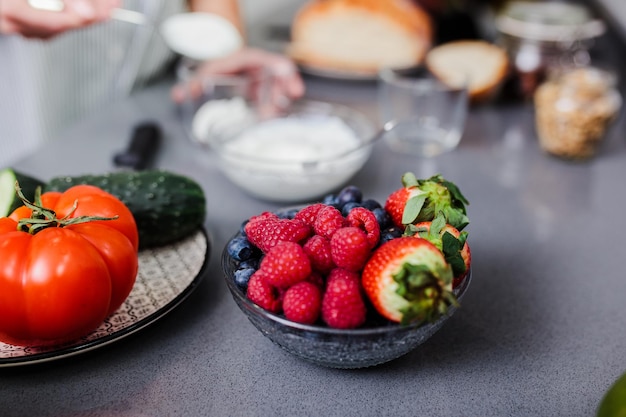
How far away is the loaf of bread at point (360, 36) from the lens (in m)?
1.73

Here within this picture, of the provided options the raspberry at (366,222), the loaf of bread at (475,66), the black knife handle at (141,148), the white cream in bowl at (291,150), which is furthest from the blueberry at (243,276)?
the loaf of bread at (475,66)

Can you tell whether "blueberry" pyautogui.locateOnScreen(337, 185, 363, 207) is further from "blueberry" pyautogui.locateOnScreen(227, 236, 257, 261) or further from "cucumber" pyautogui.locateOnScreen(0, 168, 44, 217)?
"cucumber" pyautogui.locateOnScreen(0, 168, 44, 217)

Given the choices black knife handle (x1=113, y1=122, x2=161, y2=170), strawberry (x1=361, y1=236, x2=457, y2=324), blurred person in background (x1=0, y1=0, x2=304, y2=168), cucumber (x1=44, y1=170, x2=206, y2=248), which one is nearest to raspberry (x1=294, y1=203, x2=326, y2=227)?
strawberry (x1=361, y1=236, x2=457, y2=324)

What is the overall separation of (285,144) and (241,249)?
1.70 feet

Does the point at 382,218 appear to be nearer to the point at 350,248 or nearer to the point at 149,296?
the point at 350,248

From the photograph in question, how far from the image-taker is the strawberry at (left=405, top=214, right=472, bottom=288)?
64 centimetres

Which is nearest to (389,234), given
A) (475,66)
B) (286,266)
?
(286,266)

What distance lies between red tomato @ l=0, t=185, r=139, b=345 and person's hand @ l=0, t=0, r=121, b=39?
626 millimetres

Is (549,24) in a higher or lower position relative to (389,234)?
higher

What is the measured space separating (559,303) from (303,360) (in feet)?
1.25

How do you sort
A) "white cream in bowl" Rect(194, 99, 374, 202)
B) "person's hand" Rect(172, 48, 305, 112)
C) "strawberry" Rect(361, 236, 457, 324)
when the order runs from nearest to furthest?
"strawberry" Rect(361, 236, 457, 324), "white cream in bowl" Rect(194, 99, 374, 202), "person's hand" Rect(172, 48, 305, 112)

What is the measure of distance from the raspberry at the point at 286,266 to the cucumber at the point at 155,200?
325mm

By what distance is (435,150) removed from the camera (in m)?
1.35

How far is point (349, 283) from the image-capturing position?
0.60 meters
